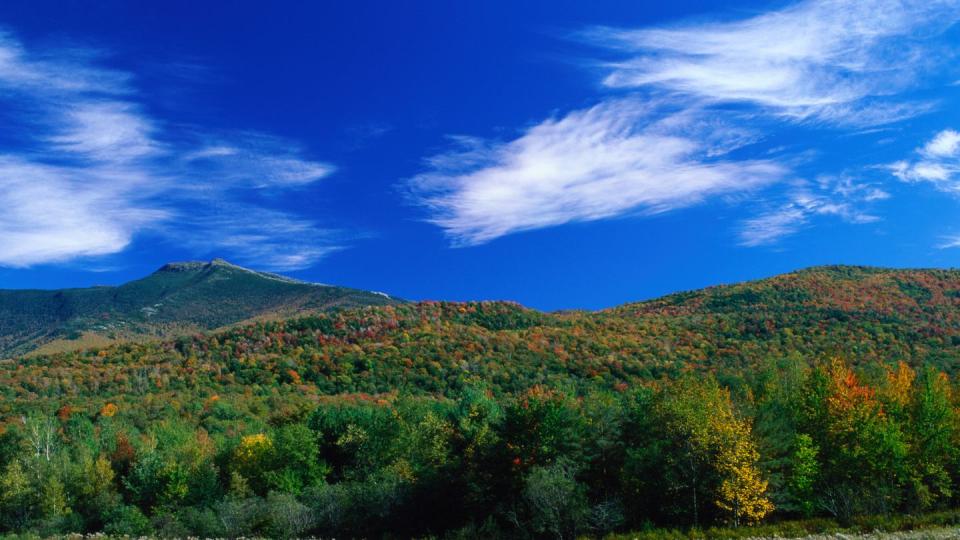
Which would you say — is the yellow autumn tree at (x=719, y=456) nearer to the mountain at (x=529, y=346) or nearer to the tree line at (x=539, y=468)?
the tree line at (x=539, y=468)

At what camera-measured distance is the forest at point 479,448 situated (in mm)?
39250

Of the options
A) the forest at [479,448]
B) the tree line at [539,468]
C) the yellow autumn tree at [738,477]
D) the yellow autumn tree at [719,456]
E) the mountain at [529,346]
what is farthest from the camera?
the mountain at [529,346]

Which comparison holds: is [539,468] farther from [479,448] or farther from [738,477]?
[738,477]

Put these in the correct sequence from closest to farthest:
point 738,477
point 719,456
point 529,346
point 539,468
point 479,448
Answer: point 738,477, point 719,456, point 539,468, point 479,448, point 529,346

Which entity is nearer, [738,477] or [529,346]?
[738,477]

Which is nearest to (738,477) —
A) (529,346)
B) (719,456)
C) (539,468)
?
(719,456)

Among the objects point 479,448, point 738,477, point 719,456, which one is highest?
point 719,456

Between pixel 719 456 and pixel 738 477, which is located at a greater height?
pixel 719 456

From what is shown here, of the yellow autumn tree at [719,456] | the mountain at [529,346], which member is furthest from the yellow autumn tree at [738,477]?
the mountain at [529,346]

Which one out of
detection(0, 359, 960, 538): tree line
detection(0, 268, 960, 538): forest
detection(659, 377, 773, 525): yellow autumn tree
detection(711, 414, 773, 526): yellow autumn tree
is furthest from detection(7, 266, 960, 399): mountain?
detection(711, 414, 773, 526): yellow autumn tree

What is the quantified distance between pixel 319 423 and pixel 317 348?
219ft

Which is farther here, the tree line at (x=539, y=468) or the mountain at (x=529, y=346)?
the mountain at (x=529, y=346)

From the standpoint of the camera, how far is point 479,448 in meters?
47.2

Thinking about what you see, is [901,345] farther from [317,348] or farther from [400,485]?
[317,348]
